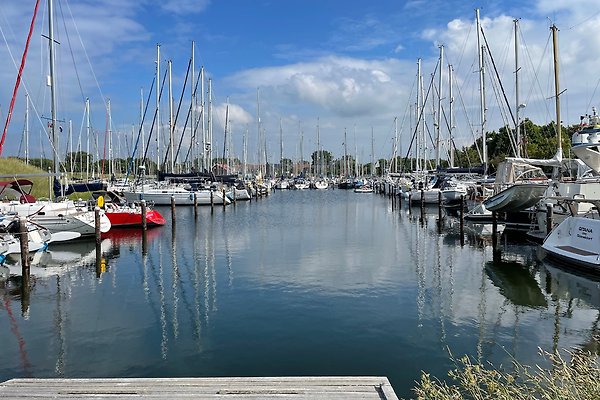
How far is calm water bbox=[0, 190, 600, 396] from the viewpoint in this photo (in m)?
10.4

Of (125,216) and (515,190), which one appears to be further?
(125,216)

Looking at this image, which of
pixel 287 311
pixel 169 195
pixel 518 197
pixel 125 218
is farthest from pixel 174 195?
pixel 287 311

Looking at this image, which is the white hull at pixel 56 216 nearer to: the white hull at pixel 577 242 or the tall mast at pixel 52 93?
the tall mast at pixel 52 93

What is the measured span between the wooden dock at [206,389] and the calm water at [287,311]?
242 cm

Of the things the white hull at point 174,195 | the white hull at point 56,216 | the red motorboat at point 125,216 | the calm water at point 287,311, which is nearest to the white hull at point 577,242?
the calm water at point 287,311

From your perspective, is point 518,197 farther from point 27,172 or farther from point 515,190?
point 27,172

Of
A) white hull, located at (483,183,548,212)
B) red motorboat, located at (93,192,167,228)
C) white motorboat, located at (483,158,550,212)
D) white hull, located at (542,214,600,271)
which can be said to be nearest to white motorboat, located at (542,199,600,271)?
white hull, located at (542,214,600,271)

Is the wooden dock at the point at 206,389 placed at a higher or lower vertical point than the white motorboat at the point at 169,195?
lower

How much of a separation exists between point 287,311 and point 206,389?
290 inches

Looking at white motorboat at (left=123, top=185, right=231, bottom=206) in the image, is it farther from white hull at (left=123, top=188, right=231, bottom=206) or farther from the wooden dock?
the wooden dock

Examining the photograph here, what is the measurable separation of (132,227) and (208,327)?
22.7 m

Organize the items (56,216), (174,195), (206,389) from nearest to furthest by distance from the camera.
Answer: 1. (206,389)
2. (56,216)
3. (174,195)

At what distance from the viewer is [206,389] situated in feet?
22.2

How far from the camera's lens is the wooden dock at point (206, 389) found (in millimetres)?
6543
